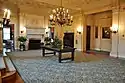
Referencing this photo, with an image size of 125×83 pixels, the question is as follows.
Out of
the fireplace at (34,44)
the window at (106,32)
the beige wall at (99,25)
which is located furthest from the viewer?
the fireplace at (34,44)

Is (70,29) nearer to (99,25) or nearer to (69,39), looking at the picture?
(69,39)

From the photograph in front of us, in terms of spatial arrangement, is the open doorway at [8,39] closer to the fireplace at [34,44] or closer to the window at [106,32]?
the fireplace at [34,44]

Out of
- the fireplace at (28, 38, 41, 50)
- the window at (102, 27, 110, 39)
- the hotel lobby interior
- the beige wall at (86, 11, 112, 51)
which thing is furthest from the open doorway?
the window at (102, 27, 110, 39)

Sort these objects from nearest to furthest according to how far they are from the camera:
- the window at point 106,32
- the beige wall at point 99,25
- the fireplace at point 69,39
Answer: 1. the beige wall at point 99,25
2. the window at point 106,32
3. the fireplace at point 69,39

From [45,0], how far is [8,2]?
238cm

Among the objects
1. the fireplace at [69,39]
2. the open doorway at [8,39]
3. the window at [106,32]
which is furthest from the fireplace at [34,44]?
the window at [106,32]

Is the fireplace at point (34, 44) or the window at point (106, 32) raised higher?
the window at point (106, 32)

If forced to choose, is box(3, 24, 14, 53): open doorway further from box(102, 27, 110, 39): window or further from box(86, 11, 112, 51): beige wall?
box(102, 27, 110, 39): window

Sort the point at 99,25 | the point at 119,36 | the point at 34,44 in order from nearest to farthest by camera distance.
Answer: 1. the point at 119,36
2. the point at 99,25
3. the point at 34,44

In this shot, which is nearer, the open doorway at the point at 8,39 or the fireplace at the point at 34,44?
the open doorway at the point at 8,39

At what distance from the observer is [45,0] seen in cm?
911

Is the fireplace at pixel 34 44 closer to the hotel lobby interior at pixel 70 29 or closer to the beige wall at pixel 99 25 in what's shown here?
the hotel lobby interior at pixel 70 29

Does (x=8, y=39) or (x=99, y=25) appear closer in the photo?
(x=99, y=25)

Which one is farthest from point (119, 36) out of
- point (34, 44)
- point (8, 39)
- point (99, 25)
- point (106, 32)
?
point (8, 39)
